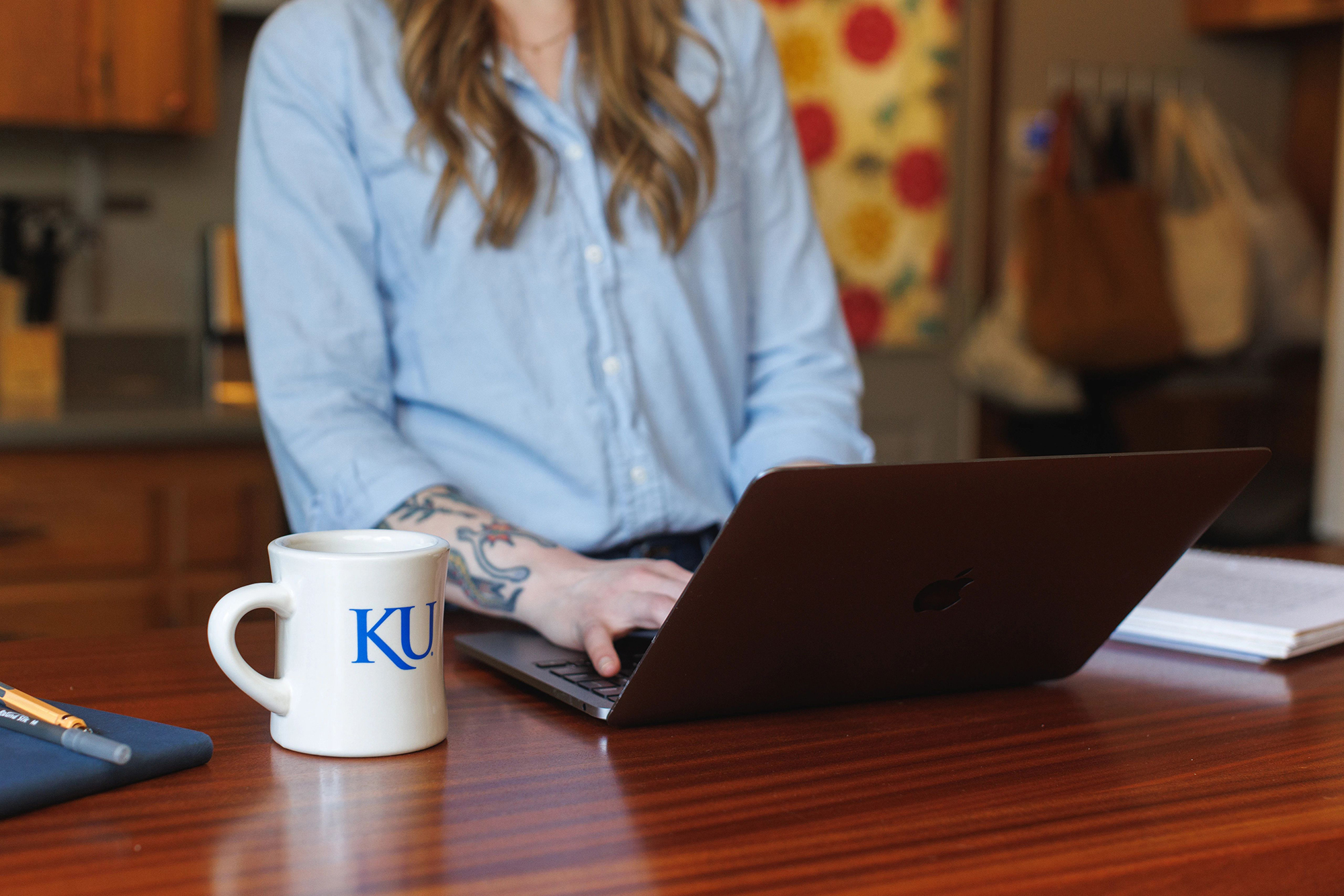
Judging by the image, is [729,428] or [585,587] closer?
[585,587]

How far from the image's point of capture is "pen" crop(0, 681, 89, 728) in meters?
0.56

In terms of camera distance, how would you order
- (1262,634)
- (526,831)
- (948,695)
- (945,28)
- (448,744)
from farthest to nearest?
1. (945,28)
2. (1262,634)
3. (948,695)
4. (448,744)
5. (526,831)

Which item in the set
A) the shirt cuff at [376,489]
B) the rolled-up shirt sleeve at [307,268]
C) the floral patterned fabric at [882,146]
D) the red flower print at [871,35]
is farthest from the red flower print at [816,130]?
the shirt cuff at [376,489]

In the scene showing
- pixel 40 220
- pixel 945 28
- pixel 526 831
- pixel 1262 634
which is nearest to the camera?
pixel 526 831

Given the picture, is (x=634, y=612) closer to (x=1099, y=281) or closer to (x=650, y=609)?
(x=650, y=609)

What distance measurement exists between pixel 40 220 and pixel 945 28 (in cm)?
203

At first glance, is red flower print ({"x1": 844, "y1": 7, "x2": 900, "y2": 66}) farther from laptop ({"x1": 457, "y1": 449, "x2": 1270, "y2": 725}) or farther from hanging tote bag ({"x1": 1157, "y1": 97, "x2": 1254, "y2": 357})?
laptop ({"x1": 457, "y1": 449, "x2": 1270, "y2": 725})

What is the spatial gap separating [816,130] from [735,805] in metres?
2.75

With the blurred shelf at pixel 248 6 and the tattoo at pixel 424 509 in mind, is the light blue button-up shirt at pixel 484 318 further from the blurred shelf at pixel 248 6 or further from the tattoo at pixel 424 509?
the blurred shelf at pixel 248 6


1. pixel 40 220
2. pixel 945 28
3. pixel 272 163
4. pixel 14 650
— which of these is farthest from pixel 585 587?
pixel 945 28

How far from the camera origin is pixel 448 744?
60 cm

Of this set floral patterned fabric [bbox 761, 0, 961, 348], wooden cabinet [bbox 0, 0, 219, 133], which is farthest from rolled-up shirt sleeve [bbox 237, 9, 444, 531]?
floral patterned fabric [bbox 761, 0, 961, 348]

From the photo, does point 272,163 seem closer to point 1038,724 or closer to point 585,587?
point 585,587

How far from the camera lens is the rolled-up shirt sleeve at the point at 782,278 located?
1178 millimetres
